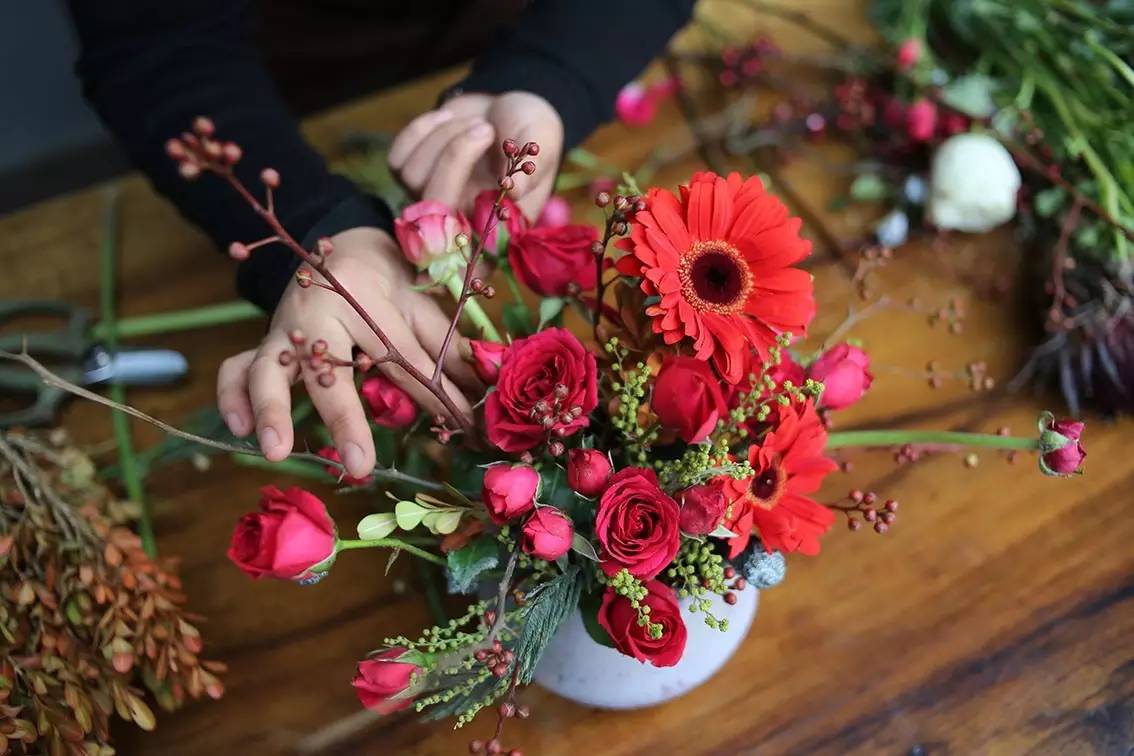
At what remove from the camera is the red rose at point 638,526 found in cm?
31

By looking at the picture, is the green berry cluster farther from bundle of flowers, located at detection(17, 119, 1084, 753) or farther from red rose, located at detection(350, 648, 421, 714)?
red rose, located at detection(350, 648, 421, 714)

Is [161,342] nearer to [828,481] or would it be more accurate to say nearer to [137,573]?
[137,573]

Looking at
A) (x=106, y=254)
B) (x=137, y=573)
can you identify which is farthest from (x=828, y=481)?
(x=106, y=254)

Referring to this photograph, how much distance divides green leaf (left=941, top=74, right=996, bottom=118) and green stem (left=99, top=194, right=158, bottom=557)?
2.13 feet

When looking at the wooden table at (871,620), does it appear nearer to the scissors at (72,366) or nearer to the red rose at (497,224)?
the scissors at (72,366)

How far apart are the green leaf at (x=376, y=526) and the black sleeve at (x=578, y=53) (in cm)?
34

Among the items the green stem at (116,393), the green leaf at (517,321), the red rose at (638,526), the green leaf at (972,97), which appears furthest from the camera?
the green leaf at (972,97)

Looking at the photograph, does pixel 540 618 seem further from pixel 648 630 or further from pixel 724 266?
pixel 724 266

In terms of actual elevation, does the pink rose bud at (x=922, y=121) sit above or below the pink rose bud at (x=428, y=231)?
below

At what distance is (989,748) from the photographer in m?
0.47

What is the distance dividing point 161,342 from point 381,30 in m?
0.44

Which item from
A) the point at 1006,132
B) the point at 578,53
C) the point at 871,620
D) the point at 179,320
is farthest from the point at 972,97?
the point at 179,320

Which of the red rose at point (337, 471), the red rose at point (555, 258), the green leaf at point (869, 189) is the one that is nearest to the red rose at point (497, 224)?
the red rose at point (555, 258)

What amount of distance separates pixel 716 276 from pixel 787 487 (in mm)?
90
